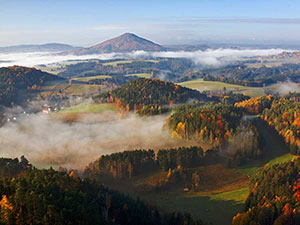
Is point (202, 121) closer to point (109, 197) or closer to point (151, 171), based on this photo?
point (151, 171)

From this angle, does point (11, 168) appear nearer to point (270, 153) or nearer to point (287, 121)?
point (270, 153)

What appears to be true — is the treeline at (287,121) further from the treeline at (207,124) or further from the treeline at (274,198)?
the treeline at (274,198)

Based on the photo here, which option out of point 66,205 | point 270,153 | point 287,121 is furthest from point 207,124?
point 66,205

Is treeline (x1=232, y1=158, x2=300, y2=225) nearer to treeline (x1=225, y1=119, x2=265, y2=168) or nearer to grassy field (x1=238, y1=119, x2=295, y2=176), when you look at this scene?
grassy field (x1=238, y1=119, x2=295, y2=176)

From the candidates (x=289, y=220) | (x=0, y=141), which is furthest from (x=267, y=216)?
(x=0, y=141)

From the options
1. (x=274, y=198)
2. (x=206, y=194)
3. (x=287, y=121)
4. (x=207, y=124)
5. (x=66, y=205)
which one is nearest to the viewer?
(x=66, y=205)
